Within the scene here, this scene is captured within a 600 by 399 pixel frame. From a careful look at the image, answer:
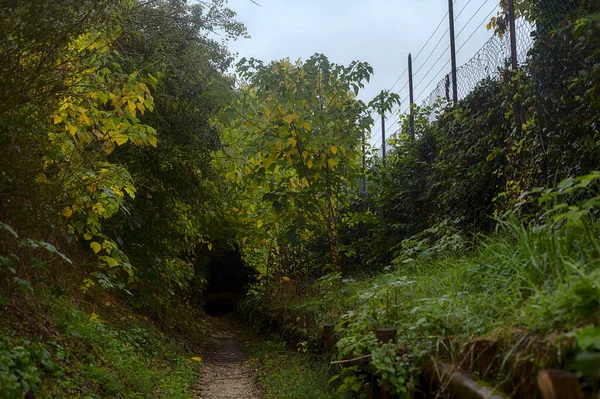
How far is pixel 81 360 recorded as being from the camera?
195 inches

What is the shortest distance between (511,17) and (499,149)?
5.06 feet

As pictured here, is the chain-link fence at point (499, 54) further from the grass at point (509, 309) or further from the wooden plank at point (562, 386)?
the wooden plank at point (562, 386)

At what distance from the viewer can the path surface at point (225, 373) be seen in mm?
7145

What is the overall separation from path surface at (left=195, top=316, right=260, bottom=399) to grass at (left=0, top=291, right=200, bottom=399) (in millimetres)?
298

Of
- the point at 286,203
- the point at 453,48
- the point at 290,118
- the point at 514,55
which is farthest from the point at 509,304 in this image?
the point at 453,48

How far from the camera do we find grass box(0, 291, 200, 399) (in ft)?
11.2

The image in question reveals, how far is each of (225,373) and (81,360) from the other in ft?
13.7

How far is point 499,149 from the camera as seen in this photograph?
6.46 m

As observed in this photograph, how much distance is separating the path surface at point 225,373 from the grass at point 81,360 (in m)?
0.30

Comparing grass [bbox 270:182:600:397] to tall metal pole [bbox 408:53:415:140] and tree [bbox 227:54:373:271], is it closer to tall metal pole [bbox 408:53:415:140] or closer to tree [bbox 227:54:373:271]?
tree [bbox 227:54:373:271]

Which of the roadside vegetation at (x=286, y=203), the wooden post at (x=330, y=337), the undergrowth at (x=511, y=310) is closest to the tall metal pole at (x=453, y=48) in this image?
the roadside vegetation at (x=286, y=203)

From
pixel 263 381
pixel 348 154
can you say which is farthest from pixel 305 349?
pixel 348 154

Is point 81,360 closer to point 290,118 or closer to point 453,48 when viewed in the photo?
point 290,118

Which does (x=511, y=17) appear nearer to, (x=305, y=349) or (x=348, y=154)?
(x=348, y=154)
